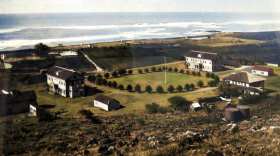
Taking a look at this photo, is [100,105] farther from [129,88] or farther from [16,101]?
[16,101]

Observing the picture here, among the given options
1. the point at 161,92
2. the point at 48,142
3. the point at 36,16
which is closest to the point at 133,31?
the point at 161,92

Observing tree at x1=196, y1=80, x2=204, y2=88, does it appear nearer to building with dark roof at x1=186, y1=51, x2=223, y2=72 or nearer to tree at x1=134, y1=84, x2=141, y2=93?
building with dark roof at x1=186, y1=51, x2=223, y2=72

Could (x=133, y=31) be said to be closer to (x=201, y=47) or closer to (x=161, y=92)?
(x=161, y=92)

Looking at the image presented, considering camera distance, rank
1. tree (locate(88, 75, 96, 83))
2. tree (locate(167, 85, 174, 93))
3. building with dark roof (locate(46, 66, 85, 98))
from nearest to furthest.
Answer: building with dark roof (locate(46, 66, 85, 98))
tree (locate(88, 75, 96, 83))
tree (locate(167, 85, 174, 93))

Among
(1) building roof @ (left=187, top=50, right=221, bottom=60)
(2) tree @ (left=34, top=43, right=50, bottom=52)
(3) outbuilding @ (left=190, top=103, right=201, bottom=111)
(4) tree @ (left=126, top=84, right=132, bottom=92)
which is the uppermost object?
(2) tree @ (left=34, top=43, right=50, bottom=52)

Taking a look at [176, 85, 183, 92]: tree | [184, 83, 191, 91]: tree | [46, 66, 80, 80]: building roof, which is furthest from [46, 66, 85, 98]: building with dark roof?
[184, 83, 191, 91]: tree

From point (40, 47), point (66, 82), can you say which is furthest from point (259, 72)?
point (40, 47)
